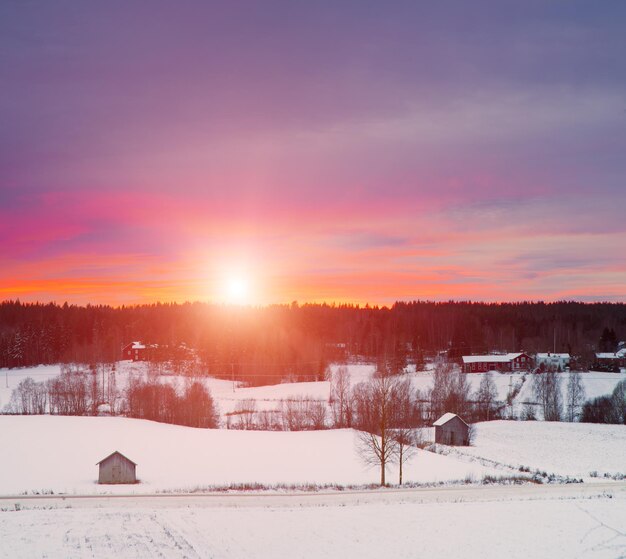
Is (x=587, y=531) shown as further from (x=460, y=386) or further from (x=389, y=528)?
(x=460, y=386)

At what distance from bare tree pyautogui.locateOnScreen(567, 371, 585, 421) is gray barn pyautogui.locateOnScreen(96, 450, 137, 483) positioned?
67.4 m

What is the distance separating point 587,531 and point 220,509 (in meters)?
17.9

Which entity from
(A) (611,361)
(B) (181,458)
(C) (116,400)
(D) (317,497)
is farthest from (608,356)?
(D) (317,497)

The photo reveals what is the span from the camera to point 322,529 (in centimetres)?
2856

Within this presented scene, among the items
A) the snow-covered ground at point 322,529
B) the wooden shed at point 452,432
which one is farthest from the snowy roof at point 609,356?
the snow-covered ground at point 322,529

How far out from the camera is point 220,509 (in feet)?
106

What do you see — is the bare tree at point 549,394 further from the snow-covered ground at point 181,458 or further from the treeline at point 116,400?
the treeline at point 116,400

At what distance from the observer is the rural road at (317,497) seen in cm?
3409

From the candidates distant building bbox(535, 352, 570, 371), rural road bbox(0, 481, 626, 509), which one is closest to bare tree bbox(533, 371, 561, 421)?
distant building bbox(535, 352, 570, 371)

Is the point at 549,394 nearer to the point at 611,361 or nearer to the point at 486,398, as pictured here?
the point at 486,398

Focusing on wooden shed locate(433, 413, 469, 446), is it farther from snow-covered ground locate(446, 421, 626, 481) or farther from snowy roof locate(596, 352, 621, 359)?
snowy roof locate(596, 352, 621, 359)

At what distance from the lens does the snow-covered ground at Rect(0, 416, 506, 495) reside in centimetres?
4800

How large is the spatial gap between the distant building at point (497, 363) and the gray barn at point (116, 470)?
312 ft

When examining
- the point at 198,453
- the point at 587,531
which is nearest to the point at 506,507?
the point at 587,531
